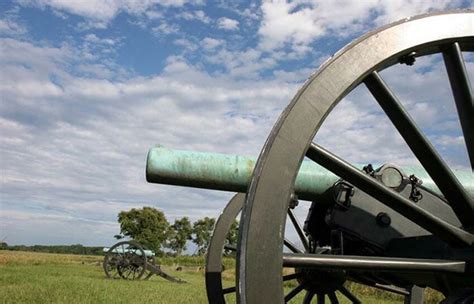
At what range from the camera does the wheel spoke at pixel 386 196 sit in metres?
2.06

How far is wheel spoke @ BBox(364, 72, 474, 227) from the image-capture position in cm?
211

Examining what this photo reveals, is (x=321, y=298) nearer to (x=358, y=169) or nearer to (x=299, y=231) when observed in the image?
(x=299, y=231)

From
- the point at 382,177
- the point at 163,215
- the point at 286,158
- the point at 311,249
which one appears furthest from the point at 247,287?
the point at 163,215

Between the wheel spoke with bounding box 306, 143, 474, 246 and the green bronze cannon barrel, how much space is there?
107 centimetres

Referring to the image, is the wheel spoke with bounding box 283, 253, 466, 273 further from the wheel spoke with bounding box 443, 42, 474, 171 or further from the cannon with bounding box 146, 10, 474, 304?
the wheel spoke with bounding box 443, 42, 474, 171

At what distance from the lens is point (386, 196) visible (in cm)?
217

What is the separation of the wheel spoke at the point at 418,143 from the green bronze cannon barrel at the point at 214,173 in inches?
45.7

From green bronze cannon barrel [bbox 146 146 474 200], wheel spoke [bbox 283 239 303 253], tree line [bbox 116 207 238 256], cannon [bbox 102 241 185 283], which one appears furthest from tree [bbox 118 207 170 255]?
green bronze cannon barrel [bbox 146 146 474 200]

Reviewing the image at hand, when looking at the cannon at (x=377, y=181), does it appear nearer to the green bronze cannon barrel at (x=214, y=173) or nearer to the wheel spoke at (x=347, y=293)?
the green bronze cannon barrel at (x=214, y=173)

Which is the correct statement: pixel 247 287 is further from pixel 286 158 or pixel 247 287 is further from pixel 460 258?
pixel 460 258

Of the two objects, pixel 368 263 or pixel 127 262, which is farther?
pixel 127 262

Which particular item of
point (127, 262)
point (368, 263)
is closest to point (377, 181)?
point (368, 263)

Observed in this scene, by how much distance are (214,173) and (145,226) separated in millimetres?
57298

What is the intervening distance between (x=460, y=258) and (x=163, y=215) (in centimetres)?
6026
